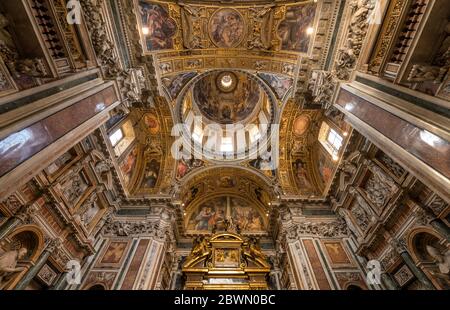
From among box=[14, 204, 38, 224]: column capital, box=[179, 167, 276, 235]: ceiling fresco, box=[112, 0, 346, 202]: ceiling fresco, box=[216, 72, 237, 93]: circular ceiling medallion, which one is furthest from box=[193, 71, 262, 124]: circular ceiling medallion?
box=[14, 204, 38, 224]: column capital

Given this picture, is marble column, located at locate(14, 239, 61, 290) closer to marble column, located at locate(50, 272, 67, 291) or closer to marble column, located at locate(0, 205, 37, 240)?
marble column, located at locate(50, 272, 67, 291)

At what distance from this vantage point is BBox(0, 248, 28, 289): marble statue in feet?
19.5

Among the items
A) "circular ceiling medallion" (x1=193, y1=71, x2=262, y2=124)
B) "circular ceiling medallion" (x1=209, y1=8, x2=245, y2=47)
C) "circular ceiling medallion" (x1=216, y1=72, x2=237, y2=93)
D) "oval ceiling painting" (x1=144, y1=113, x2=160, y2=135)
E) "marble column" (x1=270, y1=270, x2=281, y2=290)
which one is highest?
"circular ceiling medallion" (x1=216, y1=72, x2=237, y2=93)

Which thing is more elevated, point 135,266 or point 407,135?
point 407,135

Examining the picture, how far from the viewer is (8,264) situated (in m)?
6.12

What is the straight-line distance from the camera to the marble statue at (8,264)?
19.5 ft

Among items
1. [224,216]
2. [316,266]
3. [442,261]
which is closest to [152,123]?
[224,216]

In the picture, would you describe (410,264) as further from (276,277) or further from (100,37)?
(100,37)

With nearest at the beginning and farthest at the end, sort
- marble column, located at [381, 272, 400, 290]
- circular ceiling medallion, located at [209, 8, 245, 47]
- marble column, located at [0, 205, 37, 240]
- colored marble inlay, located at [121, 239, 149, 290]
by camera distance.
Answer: marble column, located at [0, 205, 37, 240] → marble column, located at [381, 272, 400, 290] → colored marble inlay, located at [121, 239, 149, 290] → circular ceiling medallion, located at [209, 8, 245, 47]

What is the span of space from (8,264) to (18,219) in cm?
125

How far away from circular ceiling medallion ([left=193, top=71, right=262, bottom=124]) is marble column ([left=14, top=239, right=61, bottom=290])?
14.9 meters

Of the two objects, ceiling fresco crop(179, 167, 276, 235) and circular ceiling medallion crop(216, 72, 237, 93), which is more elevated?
circular ceiling medallion crop(216, 72, 237, 93)

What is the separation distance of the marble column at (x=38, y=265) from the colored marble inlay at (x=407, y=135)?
37.9 ft
